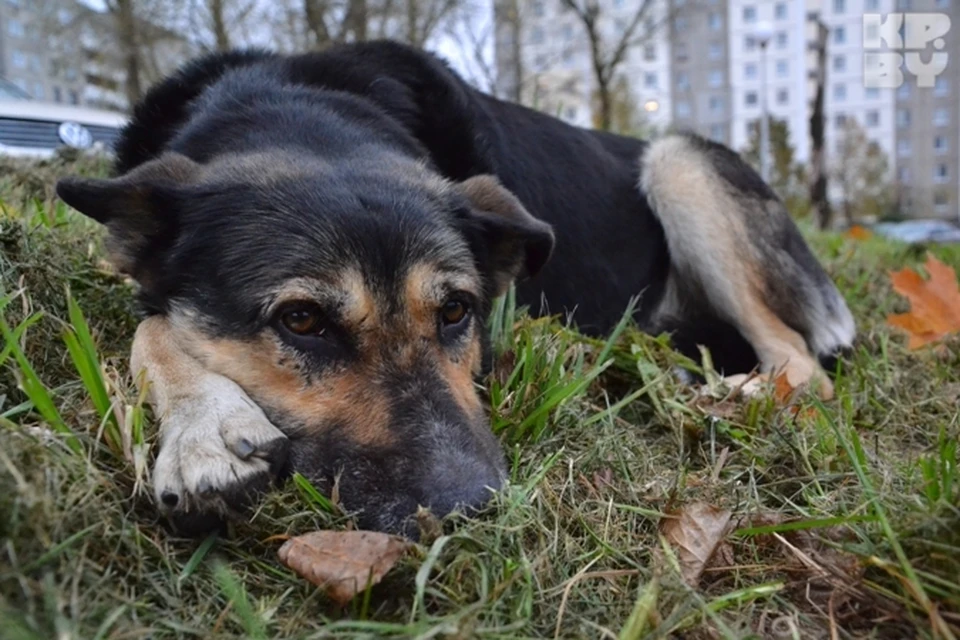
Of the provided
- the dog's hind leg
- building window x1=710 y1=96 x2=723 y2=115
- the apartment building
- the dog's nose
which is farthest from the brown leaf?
building window x1=710 y1=96 x2=723 y2=115

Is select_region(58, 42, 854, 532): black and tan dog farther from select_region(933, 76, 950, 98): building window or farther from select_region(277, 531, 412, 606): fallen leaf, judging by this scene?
select_region(933, 76, 950, 98): building window

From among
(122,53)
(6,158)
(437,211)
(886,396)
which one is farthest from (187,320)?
(122,53)

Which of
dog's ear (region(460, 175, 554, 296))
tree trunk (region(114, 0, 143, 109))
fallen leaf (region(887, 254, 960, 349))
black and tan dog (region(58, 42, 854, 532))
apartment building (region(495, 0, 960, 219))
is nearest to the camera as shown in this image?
black and tan dog (region(58, 42, 854, 532))

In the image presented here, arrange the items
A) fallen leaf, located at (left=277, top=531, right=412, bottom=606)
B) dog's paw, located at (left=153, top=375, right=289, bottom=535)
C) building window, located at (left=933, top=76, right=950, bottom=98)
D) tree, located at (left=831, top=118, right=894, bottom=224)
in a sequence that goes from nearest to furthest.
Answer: fallen leaf, located at (left=277, top=531, right=412, bottom=606) → dog's paw, located at (left=153, top=375, right=289, bottom=535) → tree, located at (left=831, top=118, right=894, bottom=224) → building window, located at (left=933, top=76, right=950, bottom=98)

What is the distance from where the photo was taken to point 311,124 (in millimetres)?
2777

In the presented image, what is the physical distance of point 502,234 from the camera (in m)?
2.69

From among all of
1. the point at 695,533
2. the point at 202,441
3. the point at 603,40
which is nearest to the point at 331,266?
the point at 202,441

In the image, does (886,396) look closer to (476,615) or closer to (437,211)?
(437,211)

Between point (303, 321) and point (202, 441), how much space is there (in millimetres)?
499

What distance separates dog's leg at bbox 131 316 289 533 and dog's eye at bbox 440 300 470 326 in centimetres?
62

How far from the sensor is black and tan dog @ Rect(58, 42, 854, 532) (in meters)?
1.81

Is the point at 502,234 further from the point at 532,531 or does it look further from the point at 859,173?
Answer: the point at 859,173

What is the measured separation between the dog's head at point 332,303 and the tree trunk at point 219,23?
18.5 meters

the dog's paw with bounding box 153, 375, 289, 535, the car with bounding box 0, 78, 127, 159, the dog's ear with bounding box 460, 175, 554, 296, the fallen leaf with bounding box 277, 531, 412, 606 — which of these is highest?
the car with bounding box 0, 78, 127, 159
